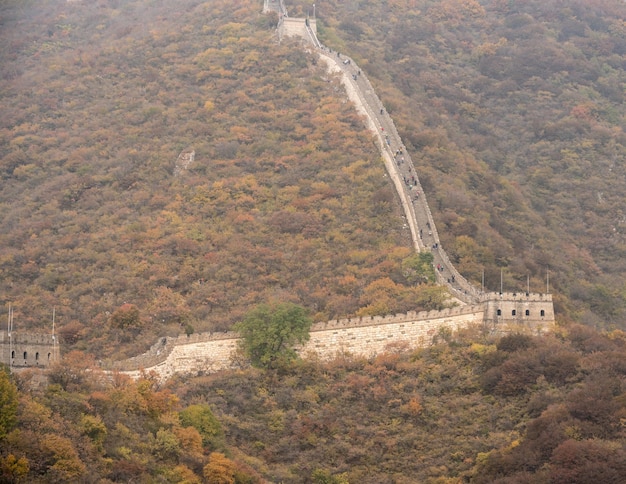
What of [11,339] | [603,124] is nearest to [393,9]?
[603,124]

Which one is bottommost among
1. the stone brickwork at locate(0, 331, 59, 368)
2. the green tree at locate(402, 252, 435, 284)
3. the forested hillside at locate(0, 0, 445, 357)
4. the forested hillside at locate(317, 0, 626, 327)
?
the forested hillside at locate(317, 0, 626, 327)

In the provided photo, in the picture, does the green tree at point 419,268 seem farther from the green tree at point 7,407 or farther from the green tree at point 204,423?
the green tree at point 7,407

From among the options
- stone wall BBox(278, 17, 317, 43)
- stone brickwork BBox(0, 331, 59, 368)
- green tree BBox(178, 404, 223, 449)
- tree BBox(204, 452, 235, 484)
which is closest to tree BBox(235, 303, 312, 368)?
Answer: green tree BBox(178, 404, 223, 449)

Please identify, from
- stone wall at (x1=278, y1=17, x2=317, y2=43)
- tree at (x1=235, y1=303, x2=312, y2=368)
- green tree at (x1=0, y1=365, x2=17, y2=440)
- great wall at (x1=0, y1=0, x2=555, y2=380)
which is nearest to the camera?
green tree at (x1=0, y1=365, x2=17, y2=440)

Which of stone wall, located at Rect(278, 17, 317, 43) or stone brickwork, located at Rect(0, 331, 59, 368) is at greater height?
stone brickwork, located at Rect(0, 331, 59, 368)

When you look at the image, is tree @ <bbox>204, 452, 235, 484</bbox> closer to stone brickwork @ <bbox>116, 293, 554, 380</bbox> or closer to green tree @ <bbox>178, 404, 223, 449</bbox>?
green tree @ <bbox>178, 404, 223, 449</bbox>

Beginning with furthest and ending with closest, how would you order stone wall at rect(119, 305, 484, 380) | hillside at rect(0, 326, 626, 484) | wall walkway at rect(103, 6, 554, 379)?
stone wall at rect(119, 305, 484, 380)
wall walkway at rect(103, 6, 554, 379)
hillside at rect(0, 326, 626, 484)
